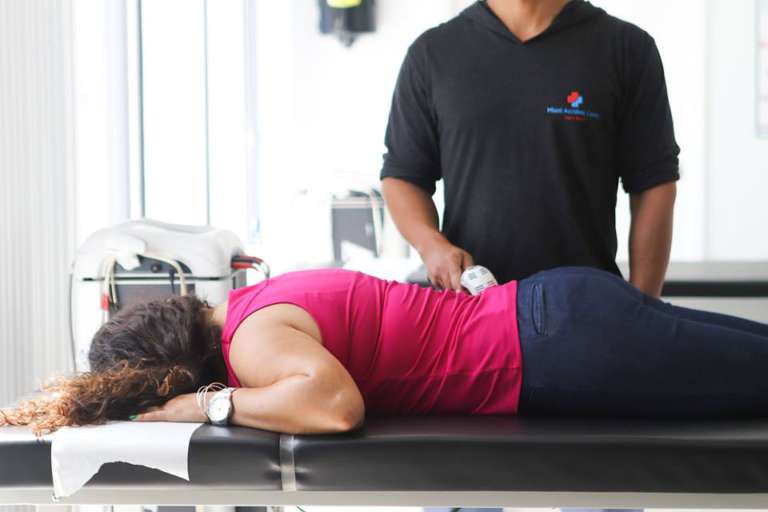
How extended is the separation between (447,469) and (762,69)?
17.8ft

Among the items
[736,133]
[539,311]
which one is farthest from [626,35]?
[736,133]

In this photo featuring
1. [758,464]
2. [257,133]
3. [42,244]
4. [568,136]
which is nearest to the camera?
[758,464]

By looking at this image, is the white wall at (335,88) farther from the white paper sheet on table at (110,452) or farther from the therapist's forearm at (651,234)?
the white paper sheet on table at (110,452)

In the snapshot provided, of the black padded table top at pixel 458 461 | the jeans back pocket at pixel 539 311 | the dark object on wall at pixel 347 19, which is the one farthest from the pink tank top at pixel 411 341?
the dark object on wall at pixel 347 19

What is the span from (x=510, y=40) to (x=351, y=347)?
80 cm

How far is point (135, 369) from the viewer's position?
1.38m

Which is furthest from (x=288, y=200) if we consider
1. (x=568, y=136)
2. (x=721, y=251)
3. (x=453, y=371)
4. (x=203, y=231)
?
(x=453, y=371)

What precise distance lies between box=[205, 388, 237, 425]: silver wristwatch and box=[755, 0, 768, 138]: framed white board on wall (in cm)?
538

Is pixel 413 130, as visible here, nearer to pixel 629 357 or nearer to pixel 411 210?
pixel 411 210

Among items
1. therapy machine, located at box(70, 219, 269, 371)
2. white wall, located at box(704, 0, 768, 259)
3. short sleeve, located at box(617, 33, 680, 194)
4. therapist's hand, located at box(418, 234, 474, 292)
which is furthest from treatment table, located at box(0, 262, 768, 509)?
white wall, located at box(704, 0, 768, 259)

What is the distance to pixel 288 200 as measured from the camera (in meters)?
5.45

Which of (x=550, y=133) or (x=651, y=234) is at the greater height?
(x=550, y=133)

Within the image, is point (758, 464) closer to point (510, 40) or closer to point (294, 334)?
point (294, 334)

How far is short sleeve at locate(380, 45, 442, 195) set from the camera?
1.93 metres
